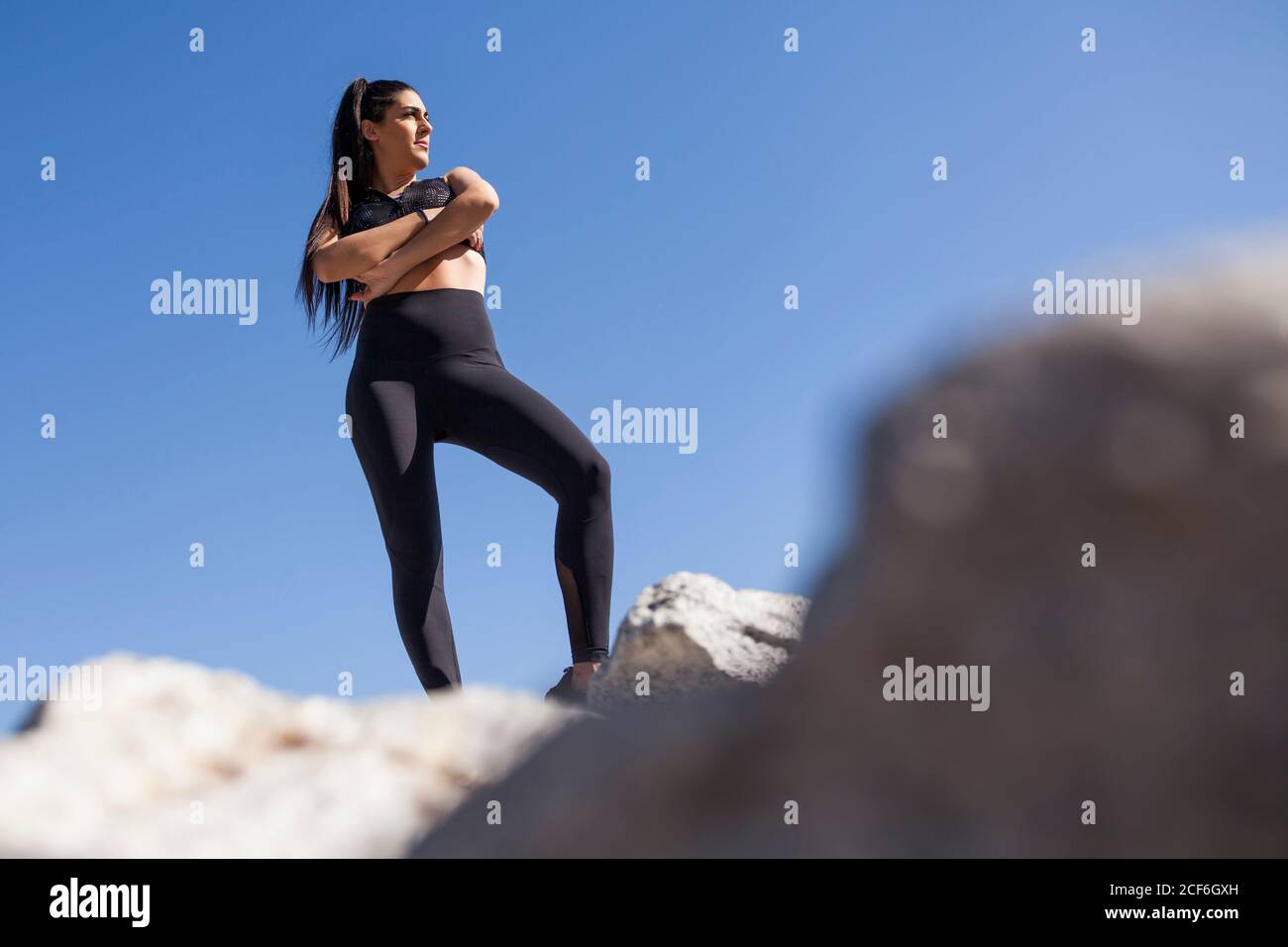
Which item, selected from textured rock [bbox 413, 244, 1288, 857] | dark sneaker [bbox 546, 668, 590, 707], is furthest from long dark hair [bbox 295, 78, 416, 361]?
textured rock [bbox 413, 244, 1288, 857]

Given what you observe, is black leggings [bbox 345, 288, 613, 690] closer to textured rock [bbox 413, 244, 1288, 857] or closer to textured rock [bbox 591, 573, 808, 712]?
textured rock [bbox 591, 573, 808, 712]

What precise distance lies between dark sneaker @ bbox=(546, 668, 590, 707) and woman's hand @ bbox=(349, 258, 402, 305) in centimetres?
127

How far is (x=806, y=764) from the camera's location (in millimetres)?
881

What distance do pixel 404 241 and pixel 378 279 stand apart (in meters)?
0.14

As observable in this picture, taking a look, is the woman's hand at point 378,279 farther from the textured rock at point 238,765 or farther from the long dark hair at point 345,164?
the textured rock at point 238,765

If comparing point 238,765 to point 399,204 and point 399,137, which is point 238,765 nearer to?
point 399,204

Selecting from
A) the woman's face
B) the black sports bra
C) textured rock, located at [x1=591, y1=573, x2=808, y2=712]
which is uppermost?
the woman's face

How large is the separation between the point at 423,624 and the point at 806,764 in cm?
193

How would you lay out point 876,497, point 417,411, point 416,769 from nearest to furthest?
point 876,497, point 416,769, point 417,411

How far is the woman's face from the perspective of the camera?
321 centimetres
